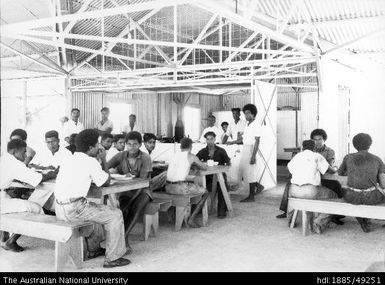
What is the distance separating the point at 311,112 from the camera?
19703 millimetres

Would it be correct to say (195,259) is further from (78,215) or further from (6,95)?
(6,95)

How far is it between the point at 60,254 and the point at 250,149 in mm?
5738

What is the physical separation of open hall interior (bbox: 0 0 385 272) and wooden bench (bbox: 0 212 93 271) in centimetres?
15

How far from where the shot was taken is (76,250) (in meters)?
5.05

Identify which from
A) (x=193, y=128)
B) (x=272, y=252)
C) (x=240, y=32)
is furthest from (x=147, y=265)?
(x=193, y=128)

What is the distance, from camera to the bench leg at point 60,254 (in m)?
4.89

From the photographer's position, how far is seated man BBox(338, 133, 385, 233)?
6066 mm

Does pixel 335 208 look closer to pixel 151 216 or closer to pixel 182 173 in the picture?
pixel 182 173

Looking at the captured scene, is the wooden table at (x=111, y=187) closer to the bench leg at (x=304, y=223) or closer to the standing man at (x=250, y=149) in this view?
the bench leg at (x=304, y=223)

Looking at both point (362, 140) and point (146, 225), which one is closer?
point (362, 140)

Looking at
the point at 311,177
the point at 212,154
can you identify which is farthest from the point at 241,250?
the point at 212,154

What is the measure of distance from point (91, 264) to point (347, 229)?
4135mm

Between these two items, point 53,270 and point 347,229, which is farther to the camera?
point 347,229

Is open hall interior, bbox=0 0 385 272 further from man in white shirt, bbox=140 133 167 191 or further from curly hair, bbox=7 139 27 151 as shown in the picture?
man in white shirt, bbox=140 133 167 191
